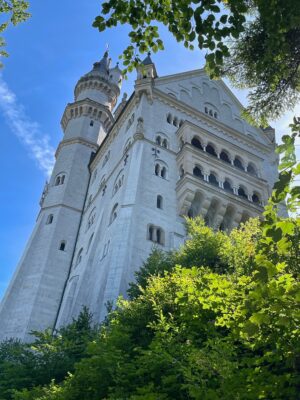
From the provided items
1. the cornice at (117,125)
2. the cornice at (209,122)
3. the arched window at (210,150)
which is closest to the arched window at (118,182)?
the cornice at (117,125)

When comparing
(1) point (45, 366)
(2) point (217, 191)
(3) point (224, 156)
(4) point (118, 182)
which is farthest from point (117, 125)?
(1) point (45, 366)

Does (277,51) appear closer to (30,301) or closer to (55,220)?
(30,301)

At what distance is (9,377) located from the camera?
44.8 feet

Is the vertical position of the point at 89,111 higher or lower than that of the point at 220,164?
higher

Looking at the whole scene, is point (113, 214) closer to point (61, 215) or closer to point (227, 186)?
point (227, 186)

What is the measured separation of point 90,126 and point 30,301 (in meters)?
20.8

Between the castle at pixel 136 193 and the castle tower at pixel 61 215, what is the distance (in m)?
0.09

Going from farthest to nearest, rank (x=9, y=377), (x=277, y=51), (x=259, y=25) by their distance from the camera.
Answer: (x=9, y=377)
(x=259, y=25)
(x=277, y=51)

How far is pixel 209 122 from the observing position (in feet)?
108

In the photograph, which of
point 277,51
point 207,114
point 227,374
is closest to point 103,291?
point 227,374

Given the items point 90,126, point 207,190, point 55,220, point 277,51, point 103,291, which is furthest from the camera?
point 90,126

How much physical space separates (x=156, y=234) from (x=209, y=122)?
13.6 meters

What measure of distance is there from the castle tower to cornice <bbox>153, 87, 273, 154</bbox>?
11.0 m

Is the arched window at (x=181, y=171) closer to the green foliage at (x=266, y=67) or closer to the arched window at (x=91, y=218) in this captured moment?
the arched window at (x=91, y=218)
